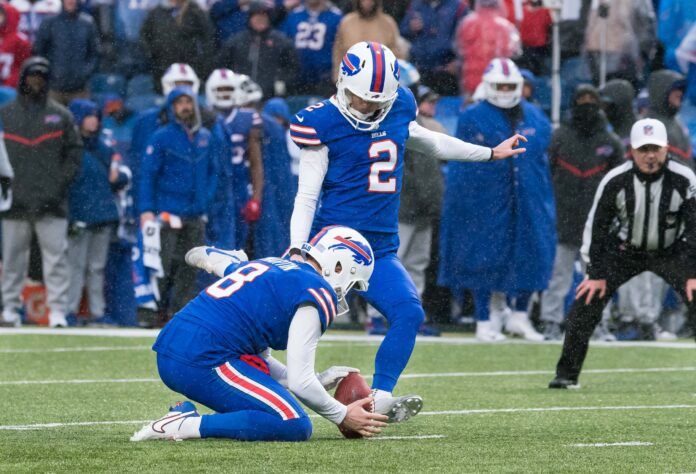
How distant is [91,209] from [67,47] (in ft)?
7.47

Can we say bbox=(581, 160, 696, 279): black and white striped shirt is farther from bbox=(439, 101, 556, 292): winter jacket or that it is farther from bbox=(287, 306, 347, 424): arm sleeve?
bbox=(439, 101, 556, 292): winter jacket

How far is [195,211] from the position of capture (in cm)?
1397

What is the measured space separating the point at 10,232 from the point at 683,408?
24.3 ft

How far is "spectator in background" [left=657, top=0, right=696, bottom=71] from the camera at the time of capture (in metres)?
15.4

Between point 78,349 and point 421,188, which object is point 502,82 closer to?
point 421,188

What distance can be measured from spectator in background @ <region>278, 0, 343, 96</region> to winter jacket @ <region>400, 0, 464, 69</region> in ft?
2.43

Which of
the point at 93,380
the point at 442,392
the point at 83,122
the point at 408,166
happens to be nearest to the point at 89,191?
the point at 83,122

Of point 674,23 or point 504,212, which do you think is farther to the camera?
point 674,23

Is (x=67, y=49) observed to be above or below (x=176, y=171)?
above

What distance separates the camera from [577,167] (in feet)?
45.4

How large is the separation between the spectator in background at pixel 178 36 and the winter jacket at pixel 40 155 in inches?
90.4

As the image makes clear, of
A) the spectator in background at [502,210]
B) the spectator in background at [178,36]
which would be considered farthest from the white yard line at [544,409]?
the spectator in background at [178,36]

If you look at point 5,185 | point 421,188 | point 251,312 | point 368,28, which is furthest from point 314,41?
point 251,312

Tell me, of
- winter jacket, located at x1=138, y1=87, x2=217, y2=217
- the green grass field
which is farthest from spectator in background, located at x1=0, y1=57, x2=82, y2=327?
the green grass field
